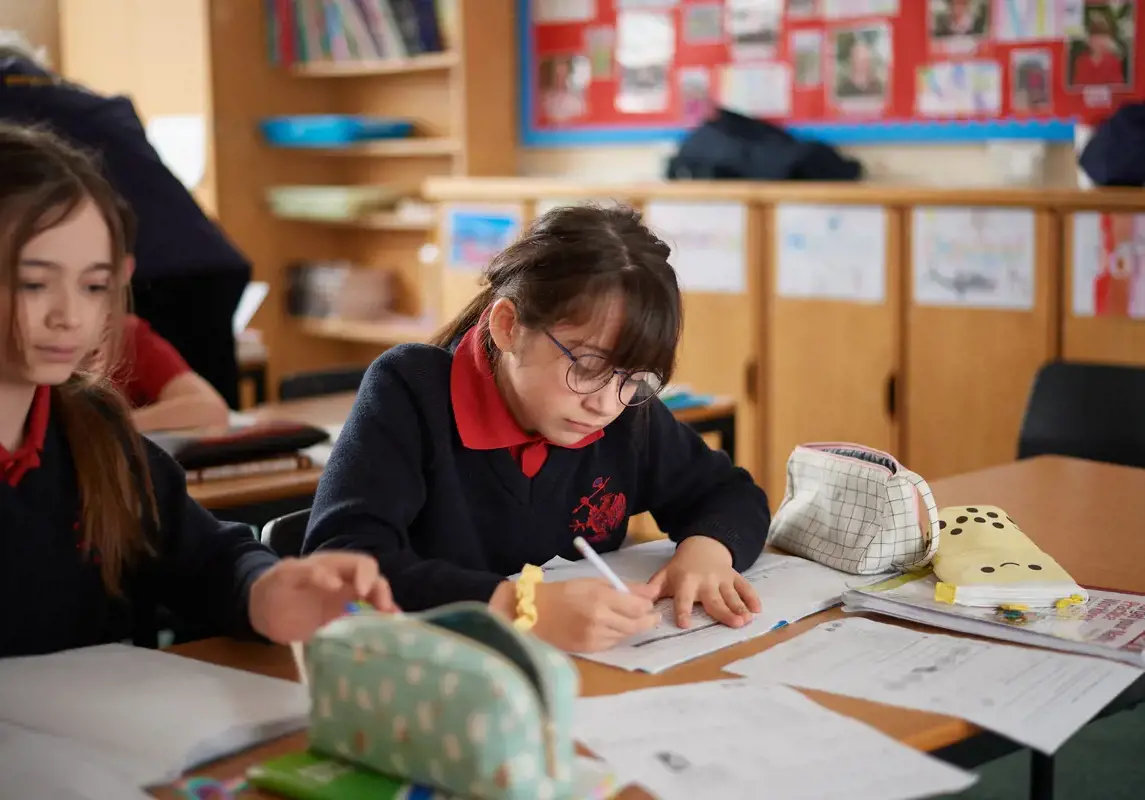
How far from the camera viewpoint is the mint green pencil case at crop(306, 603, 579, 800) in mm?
922

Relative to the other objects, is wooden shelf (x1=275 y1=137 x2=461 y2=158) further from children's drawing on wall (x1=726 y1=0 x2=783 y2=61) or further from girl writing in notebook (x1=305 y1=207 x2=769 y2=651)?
girl writing in notebook (x1=305 y1=207 x2=769 y2=651)

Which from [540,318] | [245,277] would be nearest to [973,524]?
[540,318]

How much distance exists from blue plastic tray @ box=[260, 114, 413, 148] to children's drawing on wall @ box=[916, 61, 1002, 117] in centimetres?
210

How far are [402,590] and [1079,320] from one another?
2.57 metres

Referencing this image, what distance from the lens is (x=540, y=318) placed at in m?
1.48

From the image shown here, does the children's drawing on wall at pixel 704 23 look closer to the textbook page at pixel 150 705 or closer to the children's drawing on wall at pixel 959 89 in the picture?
the children's drawing on wall at pixel 959 89

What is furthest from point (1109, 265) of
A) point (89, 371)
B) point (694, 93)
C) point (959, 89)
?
point (89, 371)

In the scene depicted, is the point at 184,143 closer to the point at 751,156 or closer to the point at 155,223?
the point at 751,156

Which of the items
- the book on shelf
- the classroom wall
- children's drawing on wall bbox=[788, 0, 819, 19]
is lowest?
the classroom wall

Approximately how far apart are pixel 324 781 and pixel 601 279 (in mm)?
622

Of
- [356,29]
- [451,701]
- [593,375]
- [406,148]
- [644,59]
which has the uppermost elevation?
[356,29]

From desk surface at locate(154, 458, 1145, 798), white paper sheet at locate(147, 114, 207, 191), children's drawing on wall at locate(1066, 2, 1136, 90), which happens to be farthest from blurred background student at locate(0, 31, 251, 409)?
white paper sheet at locate(147, 114, 207, 191)

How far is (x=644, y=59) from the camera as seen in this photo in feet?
16.0

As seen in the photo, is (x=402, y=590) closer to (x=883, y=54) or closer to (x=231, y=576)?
(x=231, y=576)
